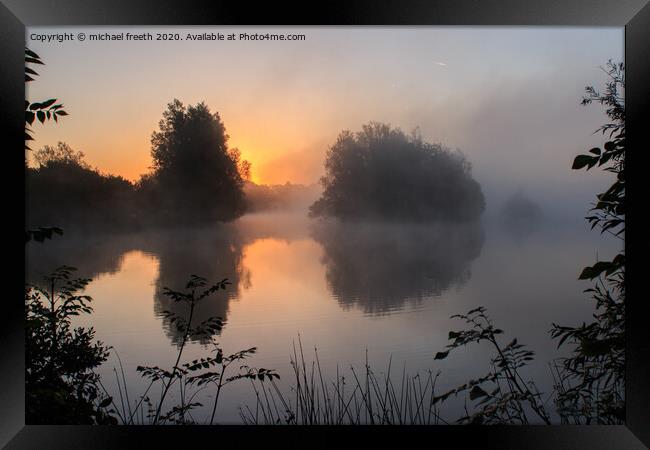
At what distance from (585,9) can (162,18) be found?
186 cm

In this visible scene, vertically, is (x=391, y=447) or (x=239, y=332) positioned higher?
(x=239, y=332)

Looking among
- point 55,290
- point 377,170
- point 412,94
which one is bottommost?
point 55,290

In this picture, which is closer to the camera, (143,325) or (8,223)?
(8,223)

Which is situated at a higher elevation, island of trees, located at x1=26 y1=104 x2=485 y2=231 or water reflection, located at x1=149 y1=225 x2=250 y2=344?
island of trees, located at x1=26 y1=104 x2=485 y2=231

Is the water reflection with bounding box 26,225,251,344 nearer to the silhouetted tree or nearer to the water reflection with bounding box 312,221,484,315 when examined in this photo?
the silhouetted tree

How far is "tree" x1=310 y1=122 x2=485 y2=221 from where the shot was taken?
3.21 meters

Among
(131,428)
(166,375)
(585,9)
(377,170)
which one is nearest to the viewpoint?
(585,9)

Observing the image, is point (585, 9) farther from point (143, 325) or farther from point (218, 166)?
point (143, 325)

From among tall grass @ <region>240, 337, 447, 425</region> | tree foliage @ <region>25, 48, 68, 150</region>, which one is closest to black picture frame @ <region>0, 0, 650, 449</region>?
tree foliage @ <region>25, 48, 68, 150</region>

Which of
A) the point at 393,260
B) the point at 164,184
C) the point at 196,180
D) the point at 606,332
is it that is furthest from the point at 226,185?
the point at 606,332

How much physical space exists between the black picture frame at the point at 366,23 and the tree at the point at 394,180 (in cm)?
95

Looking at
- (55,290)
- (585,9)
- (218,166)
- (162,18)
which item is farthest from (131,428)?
(585,9)

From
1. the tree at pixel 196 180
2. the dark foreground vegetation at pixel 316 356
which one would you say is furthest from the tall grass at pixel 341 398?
the tree at pixel 196 180

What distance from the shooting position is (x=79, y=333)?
293 centimetres
